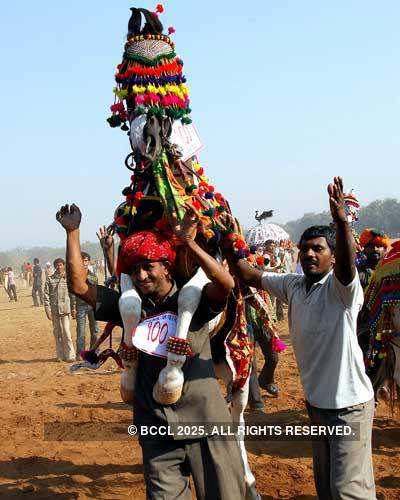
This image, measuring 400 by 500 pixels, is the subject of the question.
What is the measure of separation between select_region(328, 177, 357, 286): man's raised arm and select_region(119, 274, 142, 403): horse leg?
110cm

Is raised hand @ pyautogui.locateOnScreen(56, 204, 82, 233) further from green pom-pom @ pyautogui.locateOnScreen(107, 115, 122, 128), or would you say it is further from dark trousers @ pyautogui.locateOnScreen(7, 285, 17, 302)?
dark trousers @ pyautogui.locateOnScreen(7, 285, 17, 302)

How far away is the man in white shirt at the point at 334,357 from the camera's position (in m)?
3.16

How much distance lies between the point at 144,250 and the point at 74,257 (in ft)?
1.42

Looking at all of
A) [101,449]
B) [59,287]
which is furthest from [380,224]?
[101,449]

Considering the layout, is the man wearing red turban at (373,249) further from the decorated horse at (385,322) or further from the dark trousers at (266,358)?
the dark trousers at (266,358)

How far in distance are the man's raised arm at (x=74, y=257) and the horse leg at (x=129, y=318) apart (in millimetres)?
207

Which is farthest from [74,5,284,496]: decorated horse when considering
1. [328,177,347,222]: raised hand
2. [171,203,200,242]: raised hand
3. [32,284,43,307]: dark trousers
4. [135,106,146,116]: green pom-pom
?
[32,284,43,307]: dark trousers

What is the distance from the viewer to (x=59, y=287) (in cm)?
1154

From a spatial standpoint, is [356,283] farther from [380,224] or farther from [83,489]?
[380,224]

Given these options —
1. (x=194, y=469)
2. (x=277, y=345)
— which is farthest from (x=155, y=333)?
(x=277, y=345)

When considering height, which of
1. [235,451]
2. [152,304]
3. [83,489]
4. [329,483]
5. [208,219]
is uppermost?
[208,219]

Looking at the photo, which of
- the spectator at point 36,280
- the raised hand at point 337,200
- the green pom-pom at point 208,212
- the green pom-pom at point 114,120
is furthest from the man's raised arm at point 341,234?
A: the spectator at point 36,280

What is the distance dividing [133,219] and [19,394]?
5459mm

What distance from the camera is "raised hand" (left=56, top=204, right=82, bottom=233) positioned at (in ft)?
11.3
